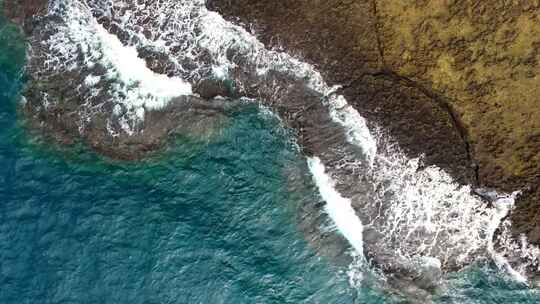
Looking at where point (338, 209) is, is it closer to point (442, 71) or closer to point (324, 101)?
point (324, 101)

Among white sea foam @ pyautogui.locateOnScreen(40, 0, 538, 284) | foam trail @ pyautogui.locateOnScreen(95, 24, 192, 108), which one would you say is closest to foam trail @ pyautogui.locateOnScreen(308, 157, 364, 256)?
white sea foam @ pyautogui.locateOnScreen(40, 0, 538, 284)

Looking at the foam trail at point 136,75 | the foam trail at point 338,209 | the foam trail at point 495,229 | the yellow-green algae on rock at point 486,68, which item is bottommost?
the foam trail at point 495,229

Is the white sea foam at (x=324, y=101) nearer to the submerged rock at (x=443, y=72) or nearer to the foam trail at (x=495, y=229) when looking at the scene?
the foam trail at (x=495, y=229)

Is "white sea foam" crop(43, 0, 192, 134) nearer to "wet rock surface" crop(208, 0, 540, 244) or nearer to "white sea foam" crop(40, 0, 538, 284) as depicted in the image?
"white sea foam" crop(40, 0, 538, 284)

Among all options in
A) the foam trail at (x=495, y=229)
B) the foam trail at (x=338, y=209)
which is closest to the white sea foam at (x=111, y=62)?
the foam trail at (x=338, y=209)

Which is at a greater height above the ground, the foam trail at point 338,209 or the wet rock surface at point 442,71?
the wet rock surface at point 442,71

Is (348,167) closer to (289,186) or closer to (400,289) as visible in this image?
(289,186)

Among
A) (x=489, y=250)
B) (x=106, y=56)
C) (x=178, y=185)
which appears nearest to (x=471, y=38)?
(x=489, y=250)
